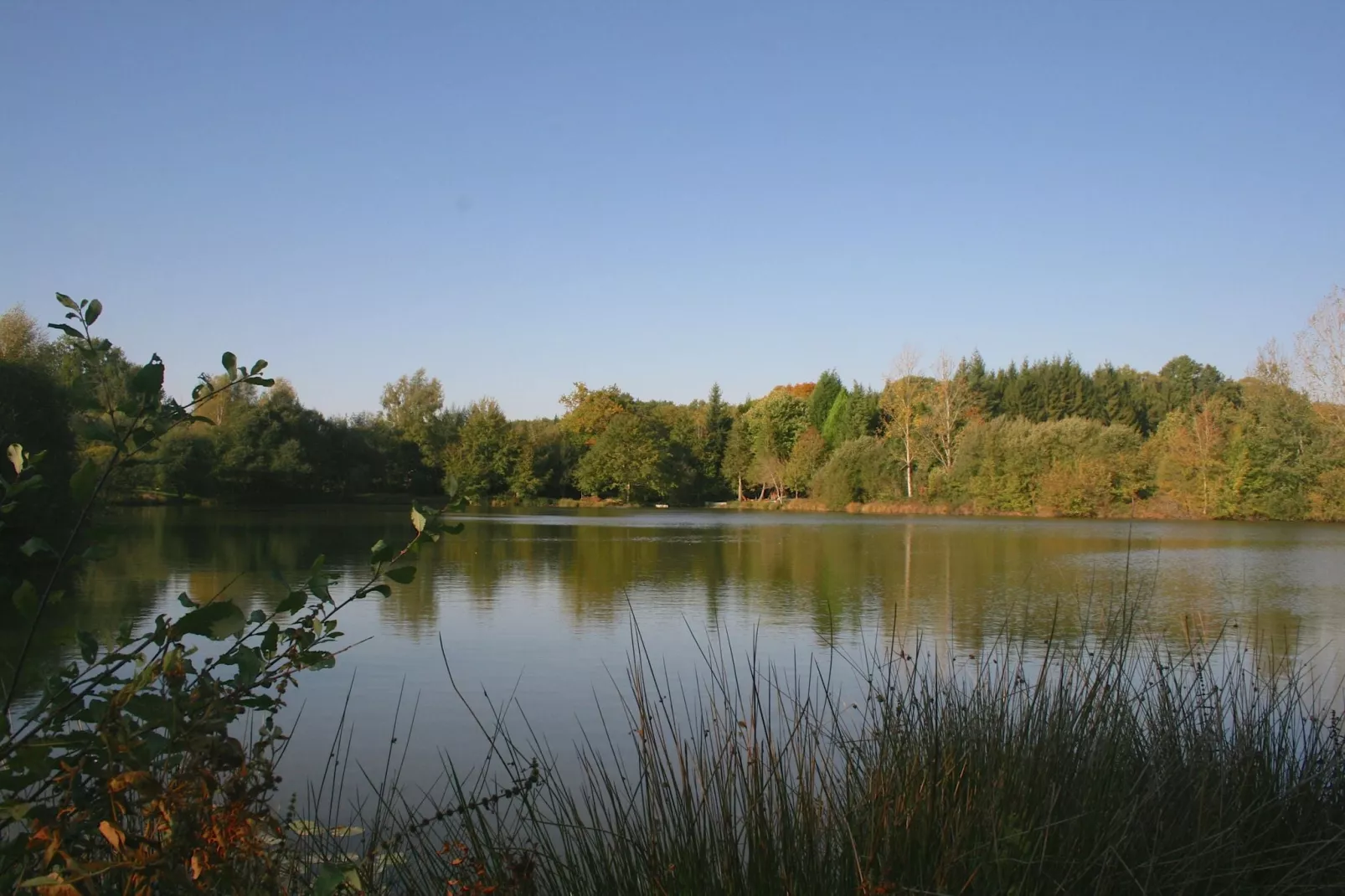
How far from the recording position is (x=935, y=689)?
11.8 feet

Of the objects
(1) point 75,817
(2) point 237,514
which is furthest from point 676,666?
(2) point 237,514

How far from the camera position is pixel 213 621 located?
146cm

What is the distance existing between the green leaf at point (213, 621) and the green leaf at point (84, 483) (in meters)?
0.22

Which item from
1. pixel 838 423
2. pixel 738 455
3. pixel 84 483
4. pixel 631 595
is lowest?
pixel 631 595

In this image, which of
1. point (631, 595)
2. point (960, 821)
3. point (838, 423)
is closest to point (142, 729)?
point (960, 821)

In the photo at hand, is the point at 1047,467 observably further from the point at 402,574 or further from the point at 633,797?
the point at 402,574

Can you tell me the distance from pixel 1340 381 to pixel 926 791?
35746 mm

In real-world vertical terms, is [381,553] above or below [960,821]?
above

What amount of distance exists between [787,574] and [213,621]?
48.2 ft

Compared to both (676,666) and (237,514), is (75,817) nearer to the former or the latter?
(676,666)

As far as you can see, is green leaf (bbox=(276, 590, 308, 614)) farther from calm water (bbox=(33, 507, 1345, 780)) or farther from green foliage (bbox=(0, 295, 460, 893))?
calm water (bbox=(33, 507, 1345, 780))

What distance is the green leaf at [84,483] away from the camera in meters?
1.44

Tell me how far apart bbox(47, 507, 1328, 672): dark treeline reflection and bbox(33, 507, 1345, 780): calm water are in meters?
0.07

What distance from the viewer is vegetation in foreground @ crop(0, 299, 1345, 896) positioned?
1.44 meters
